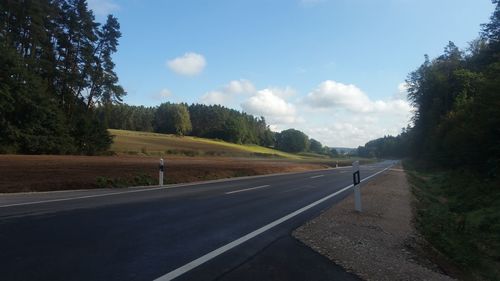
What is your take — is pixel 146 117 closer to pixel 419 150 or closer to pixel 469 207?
pixel 419 150

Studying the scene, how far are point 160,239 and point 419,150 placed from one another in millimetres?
92490

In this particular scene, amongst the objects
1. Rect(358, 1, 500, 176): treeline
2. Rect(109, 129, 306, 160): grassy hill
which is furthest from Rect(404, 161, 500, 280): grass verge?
Rect(109, 129, 306, 160): grassy hill

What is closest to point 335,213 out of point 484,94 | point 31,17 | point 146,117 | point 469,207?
point 469,207

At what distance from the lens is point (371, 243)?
7.84 meters

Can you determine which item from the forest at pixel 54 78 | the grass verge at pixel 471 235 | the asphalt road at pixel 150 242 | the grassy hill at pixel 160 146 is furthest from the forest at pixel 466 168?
the grassy hill at pixel 160 146

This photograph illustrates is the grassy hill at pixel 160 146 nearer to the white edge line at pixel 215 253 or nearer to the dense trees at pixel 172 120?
the dense trees at pixel 172 120

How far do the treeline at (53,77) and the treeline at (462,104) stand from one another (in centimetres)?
3716

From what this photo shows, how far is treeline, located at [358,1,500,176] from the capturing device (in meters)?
27.8

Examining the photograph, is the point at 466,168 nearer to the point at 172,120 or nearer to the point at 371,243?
the point at 371,243

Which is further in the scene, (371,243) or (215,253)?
(371,243)

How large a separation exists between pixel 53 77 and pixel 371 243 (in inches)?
1956

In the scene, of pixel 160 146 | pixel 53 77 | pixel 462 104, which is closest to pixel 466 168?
pixel 462 104

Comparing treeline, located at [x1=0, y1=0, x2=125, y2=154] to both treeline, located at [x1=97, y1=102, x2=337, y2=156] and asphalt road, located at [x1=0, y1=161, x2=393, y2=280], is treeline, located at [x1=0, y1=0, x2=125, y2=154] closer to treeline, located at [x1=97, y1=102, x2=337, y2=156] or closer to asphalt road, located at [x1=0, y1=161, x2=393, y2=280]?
asphalt road, located at [x1=0, y1=161, x2=393, y2=280]

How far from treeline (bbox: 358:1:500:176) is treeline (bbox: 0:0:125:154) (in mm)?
37157
